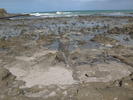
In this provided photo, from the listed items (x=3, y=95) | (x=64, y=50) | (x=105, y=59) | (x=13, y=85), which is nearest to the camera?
(x=3, y=95)

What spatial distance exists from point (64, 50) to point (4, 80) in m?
3.84

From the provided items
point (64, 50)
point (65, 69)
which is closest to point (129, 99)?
point (65, 69)

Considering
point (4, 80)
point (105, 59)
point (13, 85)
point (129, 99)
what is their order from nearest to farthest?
point (129, 99), point (13, 85), point (4, 80), point (105, 59)

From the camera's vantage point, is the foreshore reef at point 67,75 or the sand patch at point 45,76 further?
the sand patch at point 45,76

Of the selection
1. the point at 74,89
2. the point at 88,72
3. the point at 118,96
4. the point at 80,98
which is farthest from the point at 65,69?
the point at 118,96

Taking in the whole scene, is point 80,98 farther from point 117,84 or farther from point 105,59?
point 105,59

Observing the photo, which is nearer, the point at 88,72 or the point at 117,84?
the point at 117,84

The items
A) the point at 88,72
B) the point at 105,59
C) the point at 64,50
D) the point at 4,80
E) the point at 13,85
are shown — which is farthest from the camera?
the point at 64,50

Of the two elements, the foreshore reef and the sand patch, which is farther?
the sand patch

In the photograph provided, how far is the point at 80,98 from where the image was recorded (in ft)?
11.6

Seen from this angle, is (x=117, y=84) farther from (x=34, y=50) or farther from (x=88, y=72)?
(x=34, y=50)

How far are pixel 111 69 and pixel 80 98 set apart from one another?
2283 millimetres

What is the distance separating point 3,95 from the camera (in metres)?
3.73

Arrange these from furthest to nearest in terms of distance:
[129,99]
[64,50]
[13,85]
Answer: [64,50] → [13,85] → [129,99]
